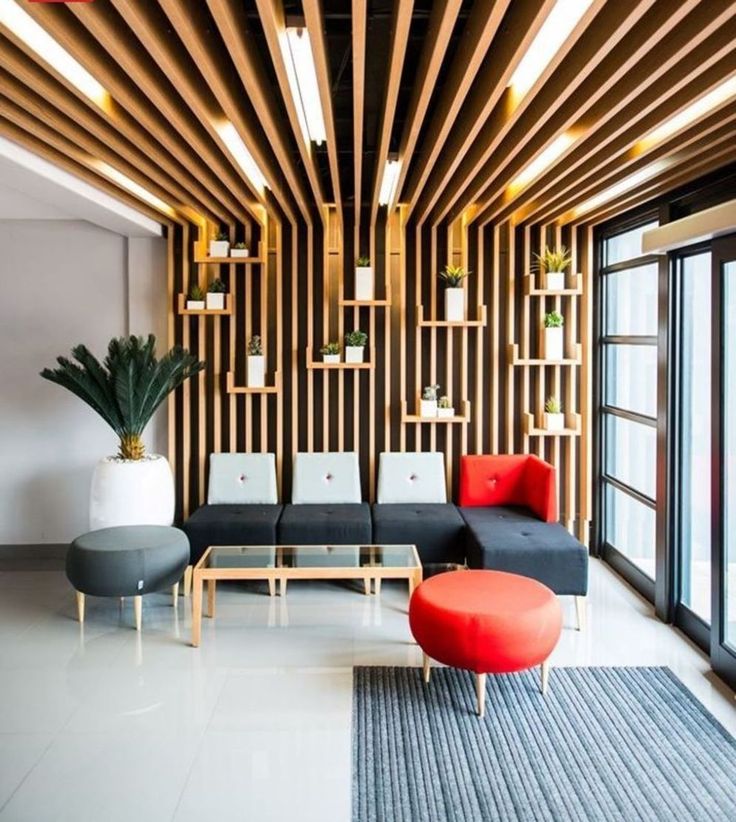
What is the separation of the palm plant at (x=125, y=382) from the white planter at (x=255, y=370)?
61cm

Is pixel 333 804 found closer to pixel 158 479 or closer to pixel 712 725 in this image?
pixel 712 725

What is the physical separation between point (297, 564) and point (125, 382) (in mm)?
1858

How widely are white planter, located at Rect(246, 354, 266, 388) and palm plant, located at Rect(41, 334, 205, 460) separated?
0.61 metres

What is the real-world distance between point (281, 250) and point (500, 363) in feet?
6.77

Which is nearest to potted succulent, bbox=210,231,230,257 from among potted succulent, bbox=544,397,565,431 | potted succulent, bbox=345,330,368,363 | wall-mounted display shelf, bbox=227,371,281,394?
wall-mounted display shelf, bbox=227,371,281,394

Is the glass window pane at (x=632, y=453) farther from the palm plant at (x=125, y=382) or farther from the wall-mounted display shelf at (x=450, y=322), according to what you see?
the palm plant at (x=125, y=382)

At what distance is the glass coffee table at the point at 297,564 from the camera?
15.0ft

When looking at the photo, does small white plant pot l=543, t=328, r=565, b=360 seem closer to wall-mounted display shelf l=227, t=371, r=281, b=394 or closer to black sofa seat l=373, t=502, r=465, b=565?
black sofa seat l=373, t=502, r=465, b=565

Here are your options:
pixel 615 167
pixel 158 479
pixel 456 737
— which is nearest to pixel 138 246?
pixel 158 479

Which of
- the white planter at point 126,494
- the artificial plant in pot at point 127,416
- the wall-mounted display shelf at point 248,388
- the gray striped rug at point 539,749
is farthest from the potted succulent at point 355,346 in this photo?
the gray striped rug at point 539,749

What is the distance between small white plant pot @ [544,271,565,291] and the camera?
6.04 meters

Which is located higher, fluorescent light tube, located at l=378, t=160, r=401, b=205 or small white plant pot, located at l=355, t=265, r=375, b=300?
fluorescent light tube, located at l=378, t=160, r=401, b=205

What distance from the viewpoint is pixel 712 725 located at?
348 centimetres

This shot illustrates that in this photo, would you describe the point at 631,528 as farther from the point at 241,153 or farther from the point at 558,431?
the point at 241,153
